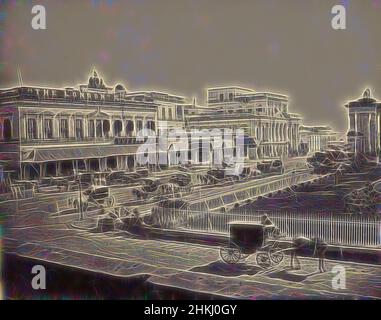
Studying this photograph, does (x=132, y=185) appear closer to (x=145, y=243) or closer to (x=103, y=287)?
(x=145, y=243)

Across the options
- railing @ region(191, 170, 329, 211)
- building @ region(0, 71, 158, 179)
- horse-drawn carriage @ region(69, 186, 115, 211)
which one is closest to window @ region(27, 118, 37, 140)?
building @ region(0, 71, 158, 179)

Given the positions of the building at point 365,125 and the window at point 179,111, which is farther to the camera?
the window at point 179,111

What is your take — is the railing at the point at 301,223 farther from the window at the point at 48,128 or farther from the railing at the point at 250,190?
the window at the point at 48,128

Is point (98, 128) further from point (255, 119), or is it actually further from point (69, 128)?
point (255, 119)

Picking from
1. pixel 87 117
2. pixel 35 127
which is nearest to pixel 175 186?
pixel 87 117

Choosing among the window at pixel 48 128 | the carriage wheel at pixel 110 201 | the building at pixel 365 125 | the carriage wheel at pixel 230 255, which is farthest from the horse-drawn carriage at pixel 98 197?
the building at pixel 365 125
